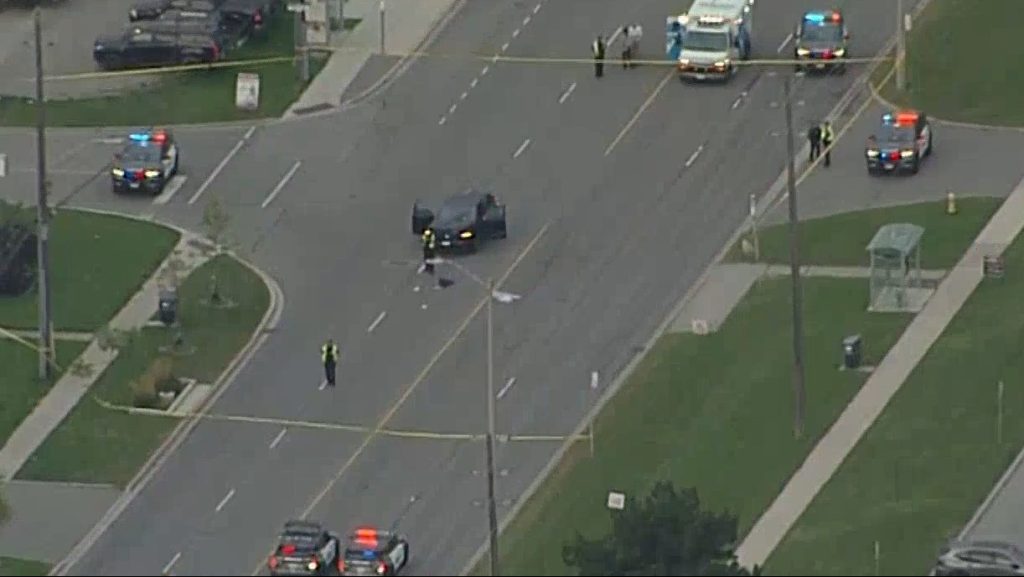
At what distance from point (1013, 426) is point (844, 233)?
53.9 ft

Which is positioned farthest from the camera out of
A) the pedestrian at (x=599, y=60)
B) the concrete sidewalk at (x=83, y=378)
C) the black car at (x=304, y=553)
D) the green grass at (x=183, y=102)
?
the pedestrian at (x=599, y=60)

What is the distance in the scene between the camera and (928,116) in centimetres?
15950

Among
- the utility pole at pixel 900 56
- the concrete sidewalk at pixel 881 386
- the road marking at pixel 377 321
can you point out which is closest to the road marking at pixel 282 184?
the road marking at pixel 377 321

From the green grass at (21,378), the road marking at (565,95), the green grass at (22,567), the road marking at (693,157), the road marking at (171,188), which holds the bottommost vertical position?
the green grass at (21,378)

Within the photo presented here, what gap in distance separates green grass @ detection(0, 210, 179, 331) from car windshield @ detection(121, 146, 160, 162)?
2756 mm

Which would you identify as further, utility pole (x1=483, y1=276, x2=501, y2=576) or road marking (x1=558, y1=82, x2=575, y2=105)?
road marking (x1=558, y1=82, x2=575, y2=105)

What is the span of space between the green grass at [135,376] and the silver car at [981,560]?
2683cm

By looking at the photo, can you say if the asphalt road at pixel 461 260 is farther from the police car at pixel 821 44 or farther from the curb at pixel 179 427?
the police car at pixel 821 44

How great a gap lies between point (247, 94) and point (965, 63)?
23.3 m

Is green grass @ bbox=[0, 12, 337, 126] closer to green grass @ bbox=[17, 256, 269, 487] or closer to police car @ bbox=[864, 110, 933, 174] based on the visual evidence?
green grass @ bbox=[17, 256, 269, 487]

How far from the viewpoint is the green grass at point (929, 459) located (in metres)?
124

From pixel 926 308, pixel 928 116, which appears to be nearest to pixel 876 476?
pixel 926 308

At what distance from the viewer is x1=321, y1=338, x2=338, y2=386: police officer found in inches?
5571

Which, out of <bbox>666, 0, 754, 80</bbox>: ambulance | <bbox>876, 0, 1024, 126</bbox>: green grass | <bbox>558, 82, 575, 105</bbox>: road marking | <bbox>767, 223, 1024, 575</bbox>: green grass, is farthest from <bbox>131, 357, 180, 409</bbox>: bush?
<bbox>876, 0, 1024, 126</bbox>: green grass
